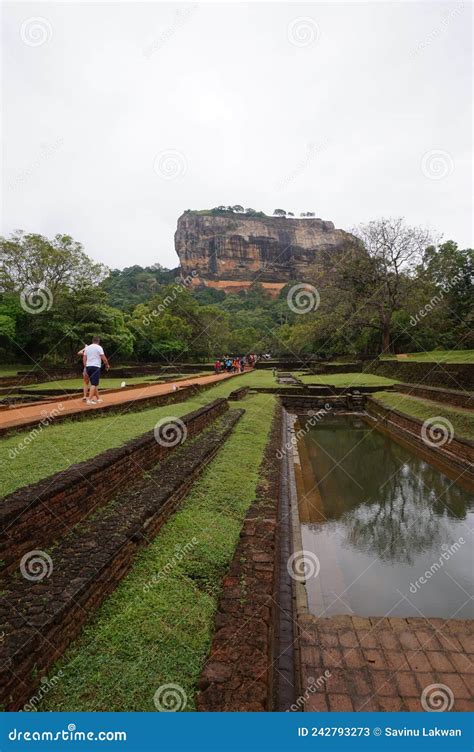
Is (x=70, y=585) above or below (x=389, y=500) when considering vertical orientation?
above

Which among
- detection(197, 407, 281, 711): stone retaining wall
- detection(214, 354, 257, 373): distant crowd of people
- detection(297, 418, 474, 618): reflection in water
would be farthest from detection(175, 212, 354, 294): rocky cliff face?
detection(197, 407, 281, 711): stone retaining wall

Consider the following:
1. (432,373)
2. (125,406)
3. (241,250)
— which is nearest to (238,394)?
(125,406)

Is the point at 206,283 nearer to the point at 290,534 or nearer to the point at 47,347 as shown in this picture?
the point at 47,347

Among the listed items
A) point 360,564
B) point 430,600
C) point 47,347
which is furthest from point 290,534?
point 47,347

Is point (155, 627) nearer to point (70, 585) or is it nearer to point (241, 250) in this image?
point (70, 585)

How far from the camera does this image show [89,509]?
13.1 feet

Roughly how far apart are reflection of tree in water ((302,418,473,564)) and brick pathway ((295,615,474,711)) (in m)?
1.95

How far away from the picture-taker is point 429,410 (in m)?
13.1

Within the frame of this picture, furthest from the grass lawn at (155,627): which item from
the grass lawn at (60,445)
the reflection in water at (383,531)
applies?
the reflection in water at (383,531)

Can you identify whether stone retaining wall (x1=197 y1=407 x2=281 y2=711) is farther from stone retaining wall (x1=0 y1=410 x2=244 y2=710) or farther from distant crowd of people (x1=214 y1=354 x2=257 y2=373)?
distant crowd of people (x1=214 y1=354 x2=257 y2=373)

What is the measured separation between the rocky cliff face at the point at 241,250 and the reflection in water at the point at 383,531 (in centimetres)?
11310

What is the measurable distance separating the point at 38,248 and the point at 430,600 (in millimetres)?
27196

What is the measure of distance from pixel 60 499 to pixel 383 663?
9.67 feet

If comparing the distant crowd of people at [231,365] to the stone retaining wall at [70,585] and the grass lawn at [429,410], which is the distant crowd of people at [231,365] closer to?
the grass lawn at [429,410]
